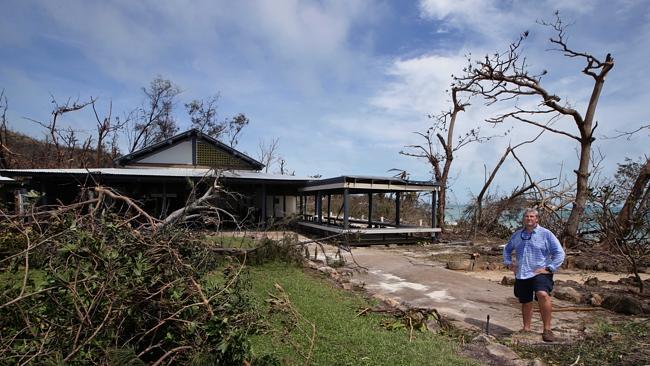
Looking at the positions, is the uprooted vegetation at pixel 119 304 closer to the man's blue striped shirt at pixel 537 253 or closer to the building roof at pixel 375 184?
the man's blue striped shirt at pixel 537 253

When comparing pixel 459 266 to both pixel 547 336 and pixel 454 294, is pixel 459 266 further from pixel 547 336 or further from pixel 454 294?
pixel 547 336

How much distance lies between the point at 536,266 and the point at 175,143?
69.8 ft

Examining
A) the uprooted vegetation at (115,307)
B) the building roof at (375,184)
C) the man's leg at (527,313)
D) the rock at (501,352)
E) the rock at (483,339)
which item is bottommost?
the rock at (483,339)

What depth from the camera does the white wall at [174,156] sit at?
75.6 ft

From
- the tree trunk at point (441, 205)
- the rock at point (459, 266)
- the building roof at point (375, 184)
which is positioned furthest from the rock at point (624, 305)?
the tree trunk at point (441, 205)

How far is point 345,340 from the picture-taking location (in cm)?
471

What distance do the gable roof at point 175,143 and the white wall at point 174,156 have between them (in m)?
0.17

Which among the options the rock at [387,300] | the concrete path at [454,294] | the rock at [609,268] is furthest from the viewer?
the rock at [609,268]

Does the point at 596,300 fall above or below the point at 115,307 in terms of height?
below

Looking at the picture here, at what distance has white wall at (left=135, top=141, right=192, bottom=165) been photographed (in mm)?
23047

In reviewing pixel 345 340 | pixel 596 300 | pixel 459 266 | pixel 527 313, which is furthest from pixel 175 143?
pixel 527 313

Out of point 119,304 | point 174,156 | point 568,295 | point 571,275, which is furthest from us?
point 174,156

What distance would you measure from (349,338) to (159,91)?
127 ft

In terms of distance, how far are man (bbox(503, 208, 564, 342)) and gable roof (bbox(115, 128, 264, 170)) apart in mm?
20107
